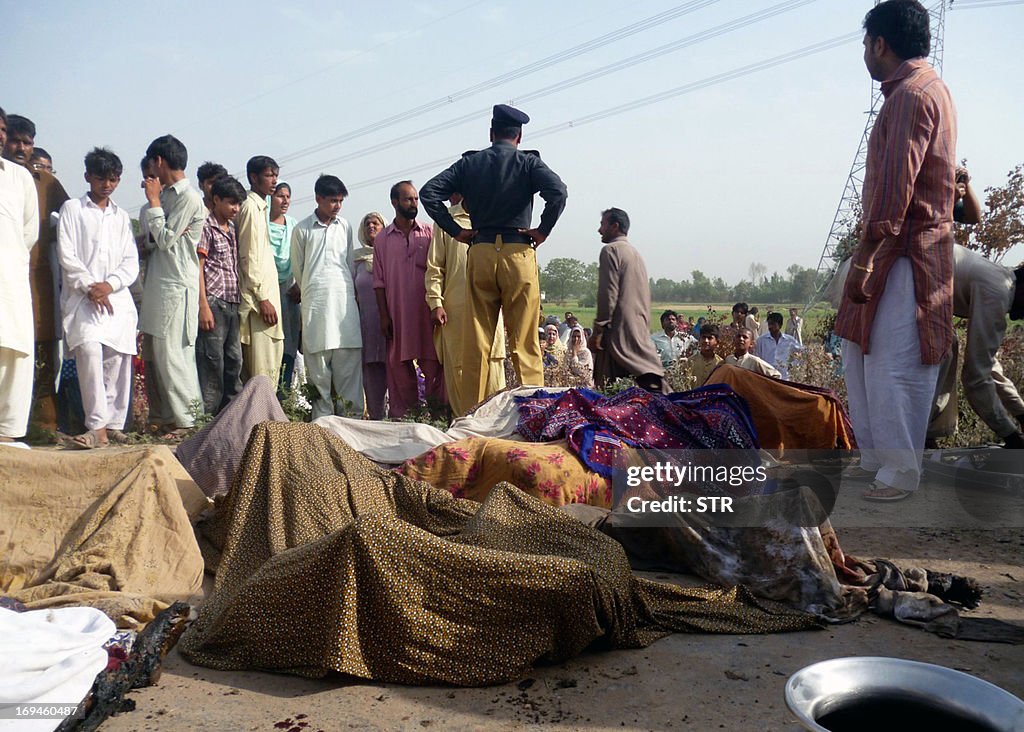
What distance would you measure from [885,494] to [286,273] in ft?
16.2

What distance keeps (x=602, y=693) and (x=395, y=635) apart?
24.1 inches

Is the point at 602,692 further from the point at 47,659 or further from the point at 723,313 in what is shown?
the point at 723,313

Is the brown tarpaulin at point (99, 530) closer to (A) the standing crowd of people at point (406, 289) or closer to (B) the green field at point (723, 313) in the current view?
(A) the standing crowd of people at point (406, 289)

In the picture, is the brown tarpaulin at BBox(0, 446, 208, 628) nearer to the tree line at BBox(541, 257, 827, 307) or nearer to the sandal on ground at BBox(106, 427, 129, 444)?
the sandal on ground at BBox(106, 427, 129, 444)

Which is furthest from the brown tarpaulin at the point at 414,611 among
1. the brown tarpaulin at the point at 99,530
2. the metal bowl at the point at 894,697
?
the metal bowl at the point at 894,697

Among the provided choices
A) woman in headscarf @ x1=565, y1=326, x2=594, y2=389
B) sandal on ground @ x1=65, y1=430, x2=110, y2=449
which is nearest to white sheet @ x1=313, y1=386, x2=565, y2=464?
sandal on ground @ x1=65, y1=430, x2=110, y2=449

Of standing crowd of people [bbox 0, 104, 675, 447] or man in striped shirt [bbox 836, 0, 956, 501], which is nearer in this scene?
man in striped shirt [bbox 836, 0, 956, 501]

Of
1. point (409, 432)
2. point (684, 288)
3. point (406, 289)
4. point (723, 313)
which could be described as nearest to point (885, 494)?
point (409, 432)

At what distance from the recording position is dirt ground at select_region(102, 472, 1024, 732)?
2.30 m

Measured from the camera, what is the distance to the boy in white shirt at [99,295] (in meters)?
5.68

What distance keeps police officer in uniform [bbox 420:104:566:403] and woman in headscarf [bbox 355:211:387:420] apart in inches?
46.8

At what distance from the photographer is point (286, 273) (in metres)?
7.22

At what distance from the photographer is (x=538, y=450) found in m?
3.99

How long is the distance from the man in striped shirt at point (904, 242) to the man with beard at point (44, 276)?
209 inches
